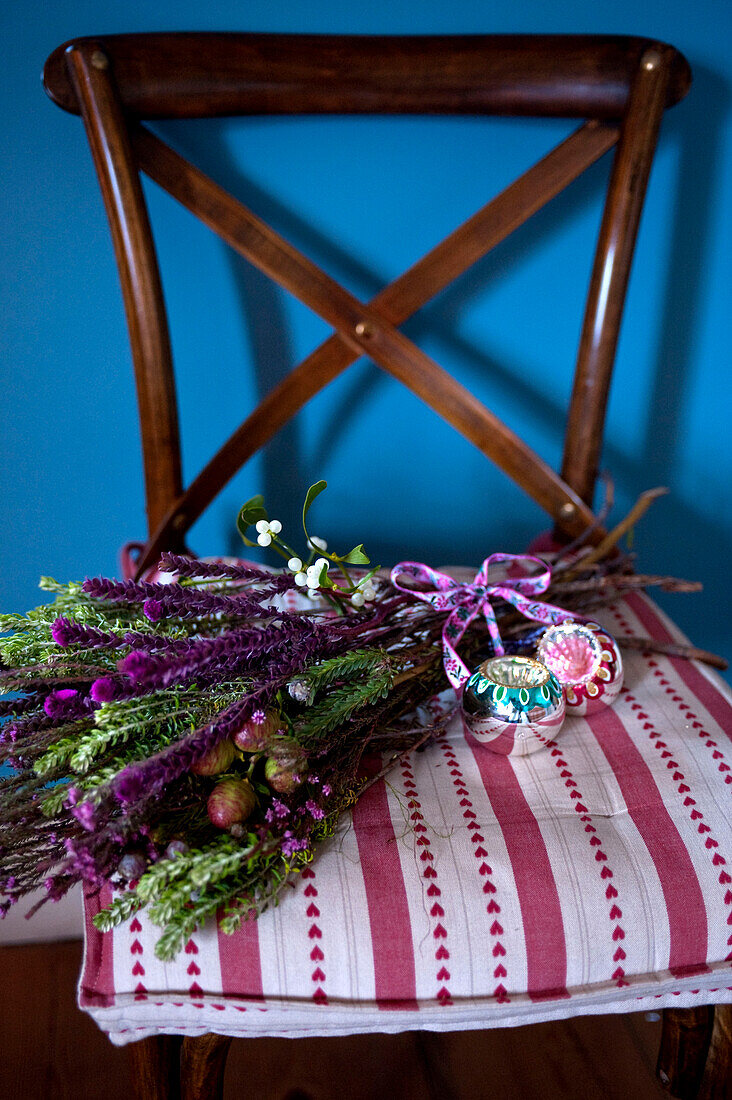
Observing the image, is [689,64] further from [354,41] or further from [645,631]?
[645,631]

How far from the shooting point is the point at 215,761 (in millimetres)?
527

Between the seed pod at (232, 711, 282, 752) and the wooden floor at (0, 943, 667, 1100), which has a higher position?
the seed pod at (232, 711, 282, 752)

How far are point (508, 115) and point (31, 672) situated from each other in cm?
70

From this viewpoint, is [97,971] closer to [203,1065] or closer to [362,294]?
[203,1065]

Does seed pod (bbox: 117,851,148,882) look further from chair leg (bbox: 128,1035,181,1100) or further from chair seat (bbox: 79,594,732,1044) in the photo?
chair leg (bbox: 128,1035,181,1100)

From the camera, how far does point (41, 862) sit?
0.48 metres

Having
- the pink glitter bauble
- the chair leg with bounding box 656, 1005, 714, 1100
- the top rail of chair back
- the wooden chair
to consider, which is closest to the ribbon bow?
the pink glitter bauble

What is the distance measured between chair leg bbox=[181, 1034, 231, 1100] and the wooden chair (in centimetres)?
39

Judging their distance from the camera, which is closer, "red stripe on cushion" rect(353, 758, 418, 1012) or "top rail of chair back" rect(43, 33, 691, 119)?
"red stripe on cushion" rect(353, 758, 418, 1012)

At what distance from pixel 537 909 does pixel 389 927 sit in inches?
3.8

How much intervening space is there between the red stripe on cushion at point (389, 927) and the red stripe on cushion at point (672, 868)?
0.57 feet

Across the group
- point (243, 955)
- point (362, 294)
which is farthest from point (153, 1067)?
point (362, 294)

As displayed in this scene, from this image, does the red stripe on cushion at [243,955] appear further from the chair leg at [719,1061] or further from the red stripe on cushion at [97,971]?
the chair leg at [719,1061]

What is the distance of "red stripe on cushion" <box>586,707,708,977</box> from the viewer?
55 cm
